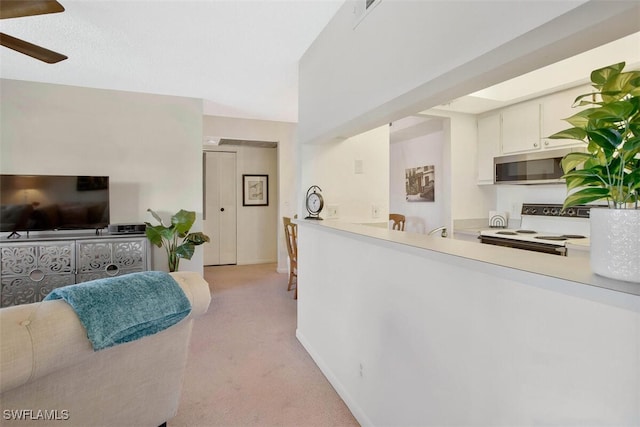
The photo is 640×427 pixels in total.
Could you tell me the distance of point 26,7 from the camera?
1.76 metres

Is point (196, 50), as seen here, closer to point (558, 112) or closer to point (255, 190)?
point (558, 112)

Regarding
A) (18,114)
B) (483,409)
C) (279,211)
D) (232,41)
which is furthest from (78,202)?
(483,409)

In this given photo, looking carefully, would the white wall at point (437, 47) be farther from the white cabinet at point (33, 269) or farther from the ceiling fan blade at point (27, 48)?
the white cabinet at point (33, 269)

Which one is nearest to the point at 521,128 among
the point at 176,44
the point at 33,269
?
the point at 176,44

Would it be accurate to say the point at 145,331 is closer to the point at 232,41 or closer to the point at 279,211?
the point at 232,41

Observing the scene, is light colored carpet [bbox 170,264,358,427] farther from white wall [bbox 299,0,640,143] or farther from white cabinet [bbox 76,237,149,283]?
white wall [bbox 299,0,640,143]

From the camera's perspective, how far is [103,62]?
303 cm

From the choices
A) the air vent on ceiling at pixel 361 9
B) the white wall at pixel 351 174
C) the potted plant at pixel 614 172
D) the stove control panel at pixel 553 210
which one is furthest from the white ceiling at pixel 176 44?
the stove control panel at pixel 553 210

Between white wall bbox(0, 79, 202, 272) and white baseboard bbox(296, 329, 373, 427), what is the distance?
226cm

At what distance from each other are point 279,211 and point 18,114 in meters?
3.50

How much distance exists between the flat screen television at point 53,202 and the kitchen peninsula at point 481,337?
2.98 m

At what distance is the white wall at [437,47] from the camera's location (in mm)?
833

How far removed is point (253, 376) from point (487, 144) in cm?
331

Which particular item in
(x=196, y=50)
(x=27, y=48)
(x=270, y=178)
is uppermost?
(x=196, y=50)
